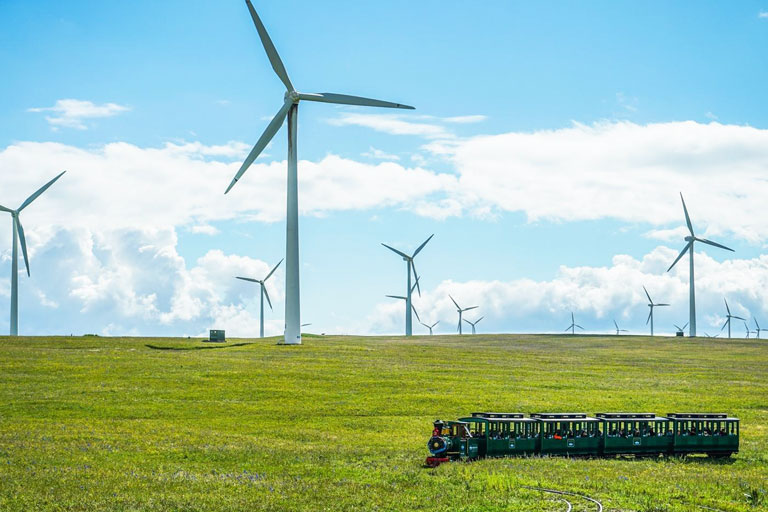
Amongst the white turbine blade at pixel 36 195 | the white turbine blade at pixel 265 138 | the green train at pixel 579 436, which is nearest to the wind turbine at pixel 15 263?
the white turbine blade at pixel 36 195

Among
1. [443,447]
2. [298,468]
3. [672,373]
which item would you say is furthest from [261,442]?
[672,373]

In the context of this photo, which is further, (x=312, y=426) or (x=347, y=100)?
(x=347, y=100)

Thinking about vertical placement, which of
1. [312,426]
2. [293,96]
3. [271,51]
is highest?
[271,51]

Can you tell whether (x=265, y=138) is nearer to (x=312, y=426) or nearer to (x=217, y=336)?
(x=217, y=336)

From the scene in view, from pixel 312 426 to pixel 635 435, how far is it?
15.6m

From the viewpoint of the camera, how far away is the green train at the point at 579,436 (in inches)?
1214

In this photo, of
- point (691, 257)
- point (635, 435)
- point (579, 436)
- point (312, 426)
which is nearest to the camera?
point (579, 436)

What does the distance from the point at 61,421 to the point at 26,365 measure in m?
24.1

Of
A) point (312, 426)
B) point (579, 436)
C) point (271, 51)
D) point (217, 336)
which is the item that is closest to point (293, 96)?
point (271, 51)

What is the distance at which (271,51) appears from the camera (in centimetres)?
8875

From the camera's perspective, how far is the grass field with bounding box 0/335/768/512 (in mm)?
24266

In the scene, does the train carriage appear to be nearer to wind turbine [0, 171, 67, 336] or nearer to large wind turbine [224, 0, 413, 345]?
large wind turbine [224, 0, 413, 345]

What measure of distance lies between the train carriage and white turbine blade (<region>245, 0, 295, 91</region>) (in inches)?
2497

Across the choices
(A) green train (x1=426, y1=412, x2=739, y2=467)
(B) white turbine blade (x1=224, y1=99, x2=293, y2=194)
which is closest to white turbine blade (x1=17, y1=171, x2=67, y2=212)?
(B) white turbine blade (x1=224, y1=99, x2=293, y2=194)
